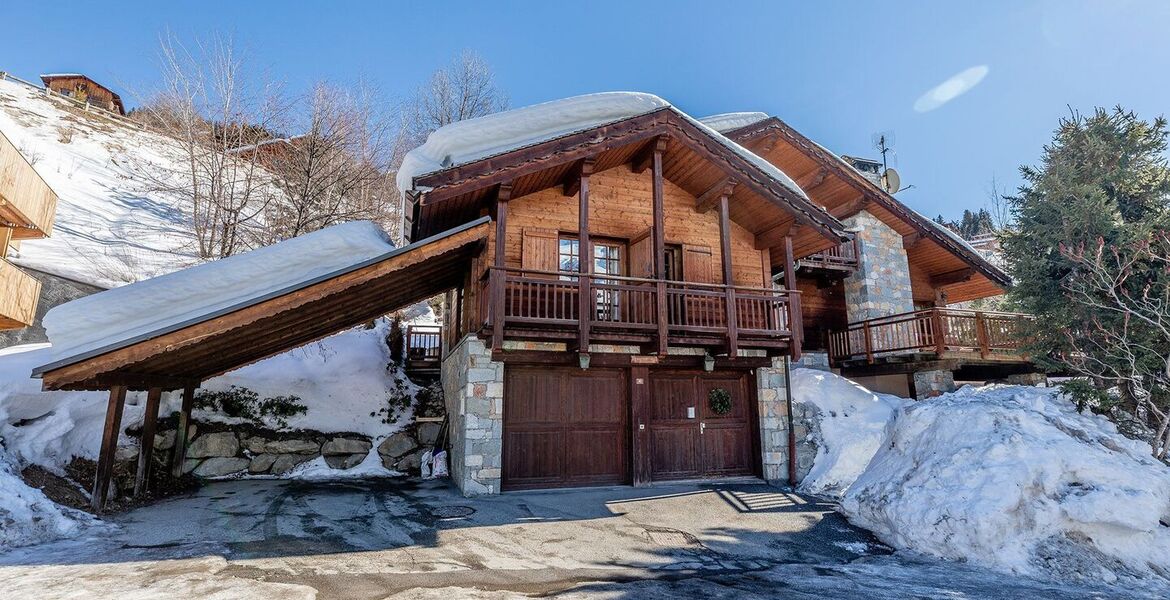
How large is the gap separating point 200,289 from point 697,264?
29.2 feet

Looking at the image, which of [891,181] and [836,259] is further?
[891,181]

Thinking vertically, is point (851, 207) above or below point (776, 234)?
above

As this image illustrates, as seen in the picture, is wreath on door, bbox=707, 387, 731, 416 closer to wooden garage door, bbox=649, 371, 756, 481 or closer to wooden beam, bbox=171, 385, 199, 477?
wooden garage door, bbox=649, 371, 756, 481

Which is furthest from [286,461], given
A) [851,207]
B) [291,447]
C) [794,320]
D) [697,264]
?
[851,207]

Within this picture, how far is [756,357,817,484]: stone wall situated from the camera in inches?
434

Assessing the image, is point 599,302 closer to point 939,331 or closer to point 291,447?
point 291,447

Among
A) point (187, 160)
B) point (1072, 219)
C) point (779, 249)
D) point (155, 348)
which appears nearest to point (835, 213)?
point (779, 249)

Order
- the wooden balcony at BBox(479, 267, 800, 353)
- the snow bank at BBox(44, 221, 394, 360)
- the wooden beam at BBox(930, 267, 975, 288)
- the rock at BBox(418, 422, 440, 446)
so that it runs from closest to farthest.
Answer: the snow bank at BBox(44, 221, 394, 360)
the wooden balcony at BBox(479, 267, 800, 353)
the rock at BBox(418, 422, 440, 446)
the wooden beam at BBox(930, 267, 975, 288)

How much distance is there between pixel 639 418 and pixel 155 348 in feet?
24.9

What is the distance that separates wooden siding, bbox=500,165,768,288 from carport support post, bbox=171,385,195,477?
6.38 metres

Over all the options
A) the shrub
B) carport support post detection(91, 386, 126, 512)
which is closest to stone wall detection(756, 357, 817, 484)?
the shrub

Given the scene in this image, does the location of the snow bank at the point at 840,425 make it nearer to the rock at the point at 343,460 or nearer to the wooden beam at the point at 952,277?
the wooden beam at the point at 952,277

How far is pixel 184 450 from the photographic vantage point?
10.4 m

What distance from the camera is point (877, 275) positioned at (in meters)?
16.3
